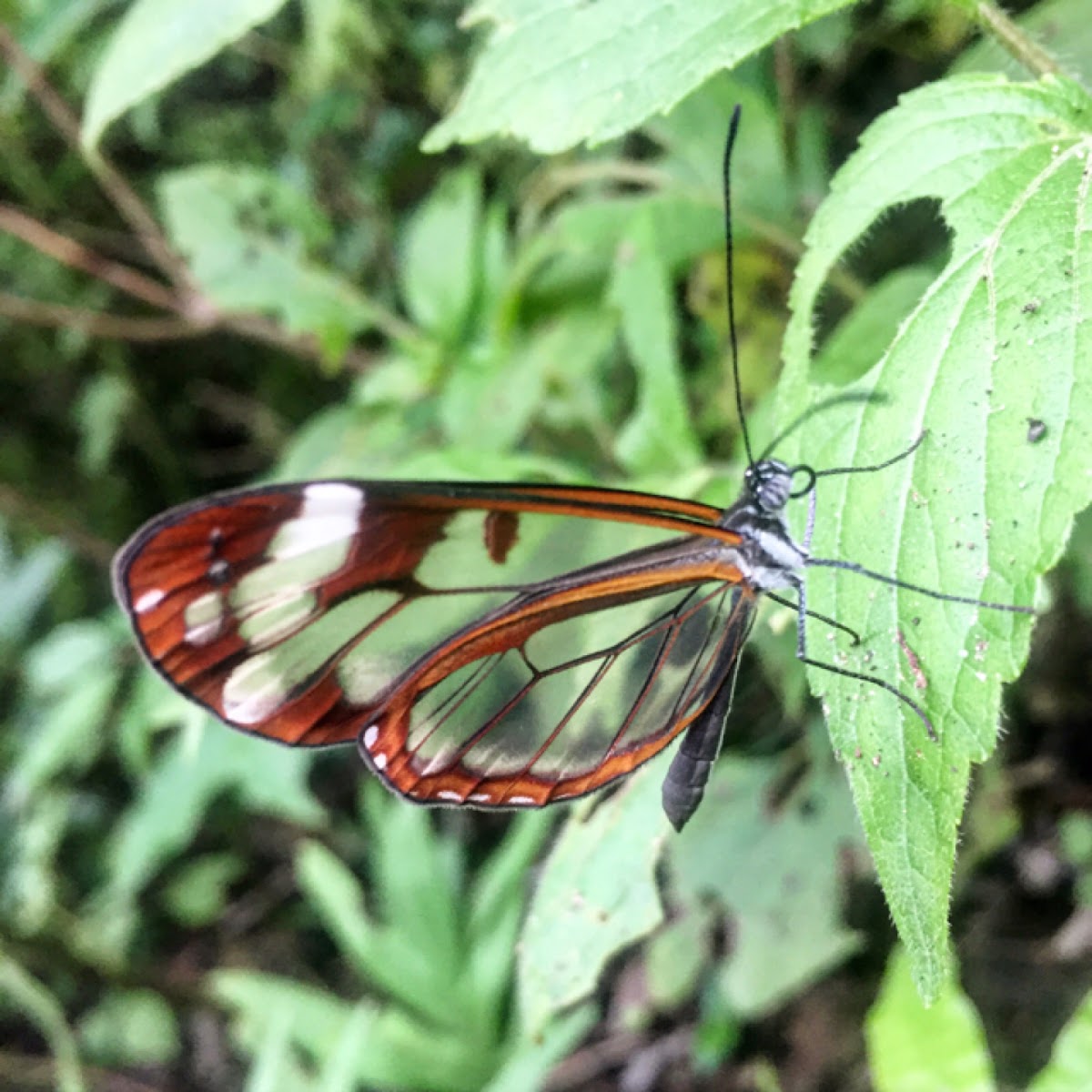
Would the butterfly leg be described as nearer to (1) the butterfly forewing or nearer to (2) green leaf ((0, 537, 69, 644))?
(1) the butterfly forewing

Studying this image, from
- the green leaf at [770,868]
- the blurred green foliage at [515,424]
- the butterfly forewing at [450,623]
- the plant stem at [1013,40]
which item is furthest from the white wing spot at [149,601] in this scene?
the green leaf at [770,868]

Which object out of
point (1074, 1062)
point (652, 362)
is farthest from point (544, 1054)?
point (652, 362)

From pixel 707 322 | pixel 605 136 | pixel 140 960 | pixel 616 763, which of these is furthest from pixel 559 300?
pixel 140 960

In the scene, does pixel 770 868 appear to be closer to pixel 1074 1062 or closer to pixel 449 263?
pixel 1074 1062

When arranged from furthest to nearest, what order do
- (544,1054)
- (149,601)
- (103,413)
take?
(103,413) < (544,1054) < (149,601)

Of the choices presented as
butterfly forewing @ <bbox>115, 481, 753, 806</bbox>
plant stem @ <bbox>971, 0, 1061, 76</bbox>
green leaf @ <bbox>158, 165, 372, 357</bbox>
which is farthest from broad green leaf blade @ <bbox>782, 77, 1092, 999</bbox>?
green leaf @ <bbox>158, 165, 372, 357</bbox>

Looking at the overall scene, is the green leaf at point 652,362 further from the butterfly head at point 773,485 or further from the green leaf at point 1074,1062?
the green leaf at point 1074,1062

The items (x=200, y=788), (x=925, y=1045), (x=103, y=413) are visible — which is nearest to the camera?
(x=925, y=1045)
